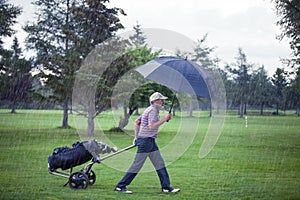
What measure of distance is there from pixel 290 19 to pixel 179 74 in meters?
11.2

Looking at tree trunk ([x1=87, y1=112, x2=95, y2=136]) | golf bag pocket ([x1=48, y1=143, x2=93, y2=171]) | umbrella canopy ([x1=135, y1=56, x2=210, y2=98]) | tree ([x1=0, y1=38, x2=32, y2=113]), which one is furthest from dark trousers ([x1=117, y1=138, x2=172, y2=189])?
tree ([x1=0, y1=38, x2=32, y2=113])

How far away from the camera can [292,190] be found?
759cm

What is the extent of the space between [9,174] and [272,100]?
5897 centimetres

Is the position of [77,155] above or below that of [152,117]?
below

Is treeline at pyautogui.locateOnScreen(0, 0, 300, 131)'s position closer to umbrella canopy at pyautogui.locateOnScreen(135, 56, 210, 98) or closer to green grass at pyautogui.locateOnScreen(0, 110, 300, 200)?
green grass at pyautogui.locateOnScreen(0, 110, 300, 200)

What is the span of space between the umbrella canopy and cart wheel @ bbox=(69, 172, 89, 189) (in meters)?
2.02

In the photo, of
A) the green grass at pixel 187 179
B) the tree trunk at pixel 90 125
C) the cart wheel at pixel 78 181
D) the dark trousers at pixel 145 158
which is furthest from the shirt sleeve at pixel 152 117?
the tree trunk at pixel 90 125

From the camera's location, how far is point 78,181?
7336 millimetres

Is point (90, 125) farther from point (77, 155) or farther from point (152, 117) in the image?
point (152, 117)

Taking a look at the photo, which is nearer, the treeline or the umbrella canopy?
the umbrella canopy

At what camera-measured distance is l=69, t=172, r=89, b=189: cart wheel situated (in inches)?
288

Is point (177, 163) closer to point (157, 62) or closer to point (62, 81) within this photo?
point (157, 62)

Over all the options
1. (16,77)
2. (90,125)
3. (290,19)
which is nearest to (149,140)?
(290,19)

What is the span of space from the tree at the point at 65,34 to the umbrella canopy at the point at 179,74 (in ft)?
43.3
